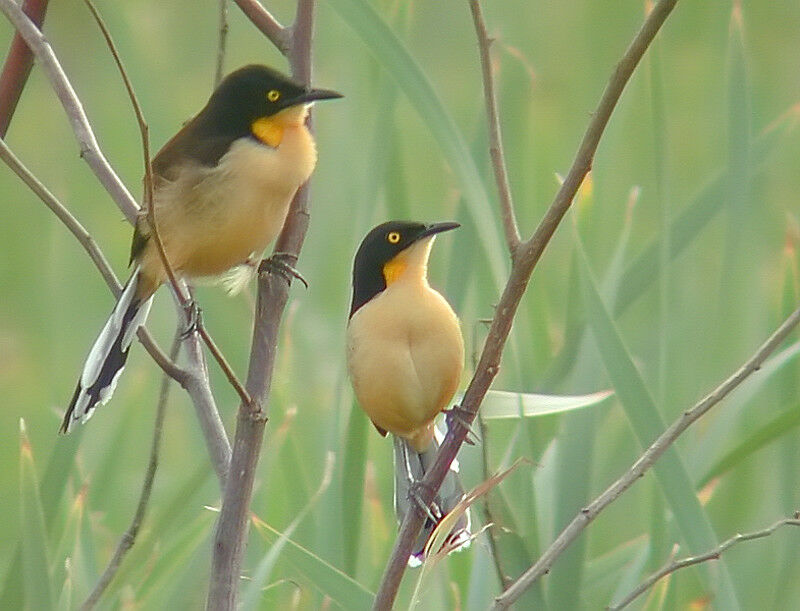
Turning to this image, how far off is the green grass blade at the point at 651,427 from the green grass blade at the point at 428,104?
0.56 ft

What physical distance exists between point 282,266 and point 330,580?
0.40 metres

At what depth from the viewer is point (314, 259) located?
11.1 ft

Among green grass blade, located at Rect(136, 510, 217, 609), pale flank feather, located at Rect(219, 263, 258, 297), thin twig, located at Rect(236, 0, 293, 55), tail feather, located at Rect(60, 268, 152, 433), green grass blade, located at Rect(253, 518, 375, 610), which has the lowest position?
green grass blade, located at Rect(136, 510, 217, 609)

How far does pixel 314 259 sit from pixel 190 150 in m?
1.01

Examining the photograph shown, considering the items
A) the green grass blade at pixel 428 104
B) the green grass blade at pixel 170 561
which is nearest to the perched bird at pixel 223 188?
the green grass blade at pixel 428 104

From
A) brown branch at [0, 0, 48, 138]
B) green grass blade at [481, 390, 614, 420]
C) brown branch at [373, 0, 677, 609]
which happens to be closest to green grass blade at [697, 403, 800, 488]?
green grass blade at [481, 390, 614, 420]

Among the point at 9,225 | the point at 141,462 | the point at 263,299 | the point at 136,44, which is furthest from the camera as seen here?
the point at 9,225

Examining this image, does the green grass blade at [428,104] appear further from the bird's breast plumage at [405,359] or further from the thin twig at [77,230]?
the thin twig at [77,230]

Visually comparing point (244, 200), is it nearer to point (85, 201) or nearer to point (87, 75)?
point (85, 201)

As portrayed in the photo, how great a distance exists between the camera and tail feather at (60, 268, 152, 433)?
2008 mm

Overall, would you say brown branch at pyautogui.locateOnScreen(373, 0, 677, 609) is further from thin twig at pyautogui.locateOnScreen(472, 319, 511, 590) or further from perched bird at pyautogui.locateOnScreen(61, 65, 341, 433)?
perched bird at pyautogui.locateOnScreen(61, 65, 341, 433)

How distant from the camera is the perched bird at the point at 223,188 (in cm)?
215

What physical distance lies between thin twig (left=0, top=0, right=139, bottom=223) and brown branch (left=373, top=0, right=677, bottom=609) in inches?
21.3

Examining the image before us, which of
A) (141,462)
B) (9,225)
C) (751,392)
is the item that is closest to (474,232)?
(751,392)
